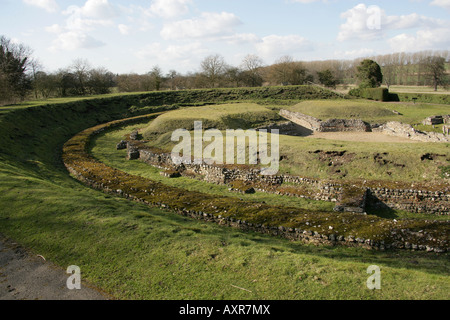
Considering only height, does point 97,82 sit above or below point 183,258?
above

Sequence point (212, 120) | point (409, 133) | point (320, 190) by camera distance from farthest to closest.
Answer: point (212, 120)
point (409, 133)
point (320, 190)

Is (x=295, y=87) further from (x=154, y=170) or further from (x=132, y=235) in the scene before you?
(x=132, y=235)

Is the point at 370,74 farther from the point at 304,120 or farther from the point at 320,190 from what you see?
the point at 320,190

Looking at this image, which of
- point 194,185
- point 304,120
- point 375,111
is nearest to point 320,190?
point 194,185

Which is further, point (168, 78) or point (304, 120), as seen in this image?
point (168, 78)

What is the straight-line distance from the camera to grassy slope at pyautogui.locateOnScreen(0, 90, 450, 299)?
6801 mm

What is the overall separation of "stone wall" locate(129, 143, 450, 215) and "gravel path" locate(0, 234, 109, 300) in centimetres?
1075

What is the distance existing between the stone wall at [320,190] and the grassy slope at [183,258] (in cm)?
547

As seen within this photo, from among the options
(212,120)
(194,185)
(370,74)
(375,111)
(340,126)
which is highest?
(370,74)

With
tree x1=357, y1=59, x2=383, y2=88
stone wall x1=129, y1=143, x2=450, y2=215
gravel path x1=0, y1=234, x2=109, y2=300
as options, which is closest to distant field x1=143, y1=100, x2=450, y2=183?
stone wall x1=129, y1=143, x2=450, y2=215

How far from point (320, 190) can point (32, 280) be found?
494 inches

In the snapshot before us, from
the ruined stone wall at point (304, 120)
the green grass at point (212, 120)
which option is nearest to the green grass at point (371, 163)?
the green grass at point (212, 120)

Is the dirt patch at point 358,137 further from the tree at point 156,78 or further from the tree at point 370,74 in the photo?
the tree at point 156,78

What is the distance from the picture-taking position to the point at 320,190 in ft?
51.2
